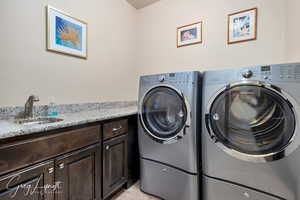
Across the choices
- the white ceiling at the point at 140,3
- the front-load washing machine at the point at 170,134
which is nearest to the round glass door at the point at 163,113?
the front-load washing machine at the point at 170,134

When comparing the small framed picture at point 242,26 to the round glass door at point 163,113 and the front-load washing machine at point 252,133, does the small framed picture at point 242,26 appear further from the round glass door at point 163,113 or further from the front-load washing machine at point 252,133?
the round glass door at point 163,113

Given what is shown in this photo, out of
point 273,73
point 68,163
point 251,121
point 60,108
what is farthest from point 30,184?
point 273,73

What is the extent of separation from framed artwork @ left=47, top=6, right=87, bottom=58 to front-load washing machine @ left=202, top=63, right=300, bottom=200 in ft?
4.89

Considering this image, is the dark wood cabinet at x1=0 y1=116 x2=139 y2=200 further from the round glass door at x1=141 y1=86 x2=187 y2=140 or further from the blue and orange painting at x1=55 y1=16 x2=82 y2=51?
the blue and orange painting at x1=55 y1=16 x2=82 y2=51

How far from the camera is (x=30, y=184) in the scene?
0.91 m

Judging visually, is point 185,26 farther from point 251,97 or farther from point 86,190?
point 86,190

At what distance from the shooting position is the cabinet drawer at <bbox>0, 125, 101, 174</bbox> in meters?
0.81

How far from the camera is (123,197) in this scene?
1612 mm

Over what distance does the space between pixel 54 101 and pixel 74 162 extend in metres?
0.75

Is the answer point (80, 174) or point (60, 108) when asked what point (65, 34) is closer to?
point (60, 108)

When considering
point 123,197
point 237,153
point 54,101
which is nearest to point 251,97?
point 237,153

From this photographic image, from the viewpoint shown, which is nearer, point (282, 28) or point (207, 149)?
point (207, 149)

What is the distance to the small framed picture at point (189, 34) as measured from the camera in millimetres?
2125

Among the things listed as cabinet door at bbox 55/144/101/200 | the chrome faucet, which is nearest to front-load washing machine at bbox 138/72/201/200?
cabinet door at bbox 55/144/101/200
